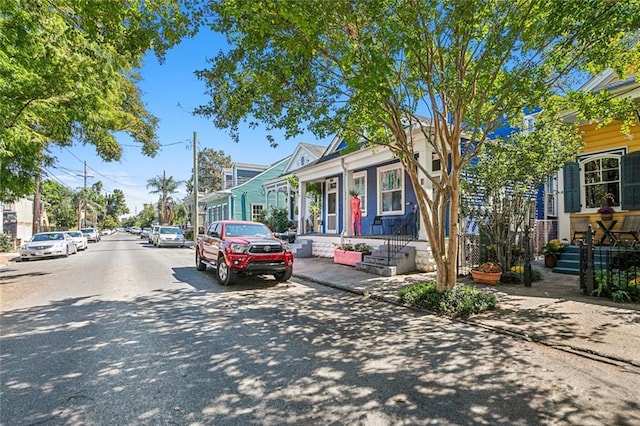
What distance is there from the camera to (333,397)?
130 inches

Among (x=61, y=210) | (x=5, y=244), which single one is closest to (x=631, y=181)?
(x=5, y=244)

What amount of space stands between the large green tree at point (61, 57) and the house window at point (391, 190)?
957 centimetres

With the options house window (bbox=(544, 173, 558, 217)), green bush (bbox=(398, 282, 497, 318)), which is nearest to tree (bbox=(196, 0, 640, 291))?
green bush (bbox=(398, 282, 497, 318))

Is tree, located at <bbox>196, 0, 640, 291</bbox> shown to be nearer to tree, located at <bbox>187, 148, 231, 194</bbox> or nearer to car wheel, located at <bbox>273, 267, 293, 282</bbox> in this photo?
car wheel, located at <bbox>273, 267, 293, 282</bbox>

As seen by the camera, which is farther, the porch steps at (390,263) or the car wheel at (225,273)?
the porch steps at (390,263)

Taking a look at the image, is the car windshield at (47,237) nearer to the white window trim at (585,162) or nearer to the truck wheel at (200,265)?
the truck wheel at (200,265)

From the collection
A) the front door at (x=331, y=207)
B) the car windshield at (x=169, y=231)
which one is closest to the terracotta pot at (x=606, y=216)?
the front door at (x=331, y=207)

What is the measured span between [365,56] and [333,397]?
4970 millimetres

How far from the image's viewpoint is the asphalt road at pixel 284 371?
3004 millimetres

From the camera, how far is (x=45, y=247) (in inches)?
668

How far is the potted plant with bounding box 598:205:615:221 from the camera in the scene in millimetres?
9336

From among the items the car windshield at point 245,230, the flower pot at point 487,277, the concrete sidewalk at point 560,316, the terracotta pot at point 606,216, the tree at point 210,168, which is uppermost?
the tree at point 210,168

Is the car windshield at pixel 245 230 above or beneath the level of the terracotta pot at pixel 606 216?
beneath

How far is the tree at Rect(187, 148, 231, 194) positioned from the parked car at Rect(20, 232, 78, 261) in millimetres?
34644
